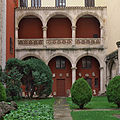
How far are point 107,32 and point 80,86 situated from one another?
1330cm

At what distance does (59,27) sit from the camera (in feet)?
91.7

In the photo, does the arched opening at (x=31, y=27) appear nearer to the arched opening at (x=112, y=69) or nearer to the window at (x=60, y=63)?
the window at (x=60, y=63)

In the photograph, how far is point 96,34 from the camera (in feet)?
90.7

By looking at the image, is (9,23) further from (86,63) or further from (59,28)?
(86,63)

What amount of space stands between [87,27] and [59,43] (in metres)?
4.11

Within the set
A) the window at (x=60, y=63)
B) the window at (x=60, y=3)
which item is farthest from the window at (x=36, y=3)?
the window at (x=60, y=63)

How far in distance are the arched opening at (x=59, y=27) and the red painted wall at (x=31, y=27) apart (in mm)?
954

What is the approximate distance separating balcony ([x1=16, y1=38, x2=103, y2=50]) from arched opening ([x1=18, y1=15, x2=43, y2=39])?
91.4 inches

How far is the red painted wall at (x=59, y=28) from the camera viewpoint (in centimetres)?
2786

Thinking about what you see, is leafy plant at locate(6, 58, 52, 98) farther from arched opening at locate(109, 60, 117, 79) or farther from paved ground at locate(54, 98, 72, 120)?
paved ground at locate(54, 98, 72, 120)

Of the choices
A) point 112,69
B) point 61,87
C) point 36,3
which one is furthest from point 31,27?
point 112,69

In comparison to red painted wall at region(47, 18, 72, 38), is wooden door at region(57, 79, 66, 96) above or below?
below

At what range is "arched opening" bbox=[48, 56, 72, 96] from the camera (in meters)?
27.5

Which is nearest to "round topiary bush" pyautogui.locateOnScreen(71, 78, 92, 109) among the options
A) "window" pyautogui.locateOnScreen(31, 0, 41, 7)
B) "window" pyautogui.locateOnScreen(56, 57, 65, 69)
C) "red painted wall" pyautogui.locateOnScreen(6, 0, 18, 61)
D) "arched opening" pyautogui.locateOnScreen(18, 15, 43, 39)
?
"red painted wall" pyautogui.locateOnScreen(6, 0, 18, 61)
